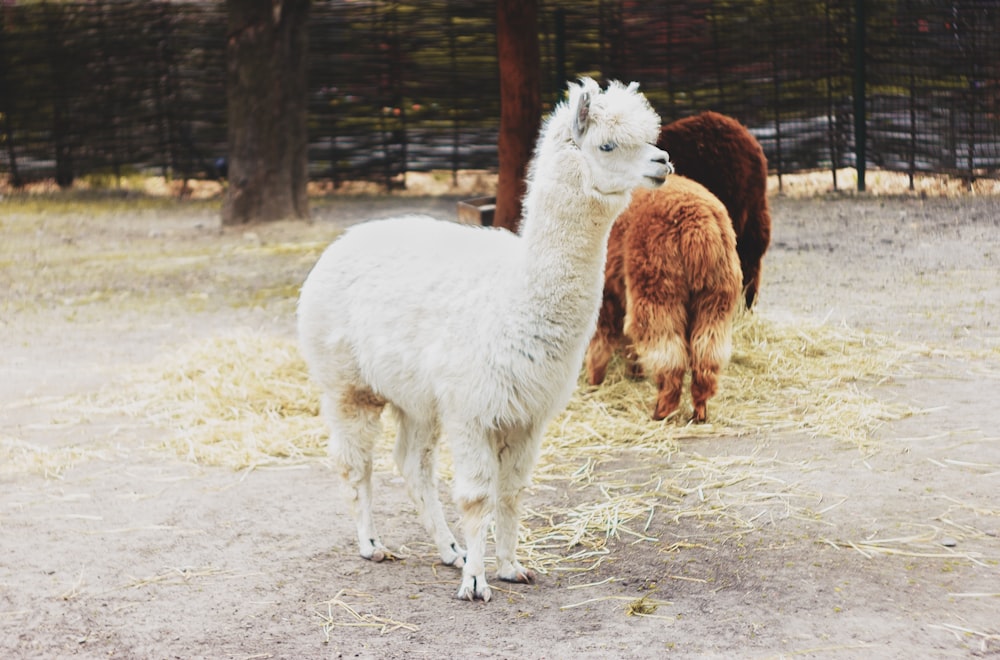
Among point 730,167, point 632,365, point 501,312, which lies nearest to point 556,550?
point 501,312

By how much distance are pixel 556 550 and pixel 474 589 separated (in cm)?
55

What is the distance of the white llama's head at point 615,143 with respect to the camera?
133 inches

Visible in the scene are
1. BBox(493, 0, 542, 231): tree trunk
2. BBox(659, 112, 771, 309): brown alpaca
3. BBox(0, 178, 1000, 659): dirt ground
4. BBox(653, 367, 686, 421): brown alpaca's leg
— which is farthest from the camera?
BBox(493, 0, 542, 231): tree trunk

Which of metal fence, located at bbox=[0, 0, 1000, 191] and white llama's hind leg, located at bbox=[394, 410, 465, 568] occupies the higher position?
metal fence, located at bbox=[0, 0, 1000, 191]

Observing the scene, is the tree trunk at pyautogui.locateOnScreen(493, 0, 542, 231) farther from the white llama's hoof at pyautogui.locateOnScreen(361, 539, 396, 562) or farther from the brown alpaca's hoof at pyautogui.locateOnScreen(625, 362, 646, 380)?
the white llama's hoof at pyautogui.locateOnScreen(361, 539, 396, 562)

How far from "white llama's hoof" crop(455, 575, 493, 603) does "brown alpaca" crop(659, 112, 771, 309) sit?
3.24m

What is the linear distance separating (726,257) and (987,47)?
270 inches

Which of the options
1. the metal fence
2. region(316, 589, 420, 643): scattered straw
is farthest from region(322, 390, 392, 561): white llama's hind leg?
the metal fence

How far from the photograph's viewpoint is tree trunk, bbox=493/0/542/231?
7.47 metres

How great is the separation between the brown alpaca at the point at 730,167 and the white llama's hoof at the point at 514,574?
306 centimetres

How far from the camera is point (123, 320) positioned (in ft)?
26.7

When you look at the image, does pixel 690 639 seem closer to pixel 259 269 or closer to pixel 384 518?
pixel 384 518

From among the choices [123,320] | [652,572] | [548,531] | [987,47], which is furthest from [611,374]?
[987,47]

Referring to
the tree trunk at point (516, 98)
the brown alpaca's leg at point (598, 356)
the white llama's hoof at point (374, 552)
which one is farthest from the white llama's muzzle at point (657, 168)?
the tree trunk at point (516, 98)
